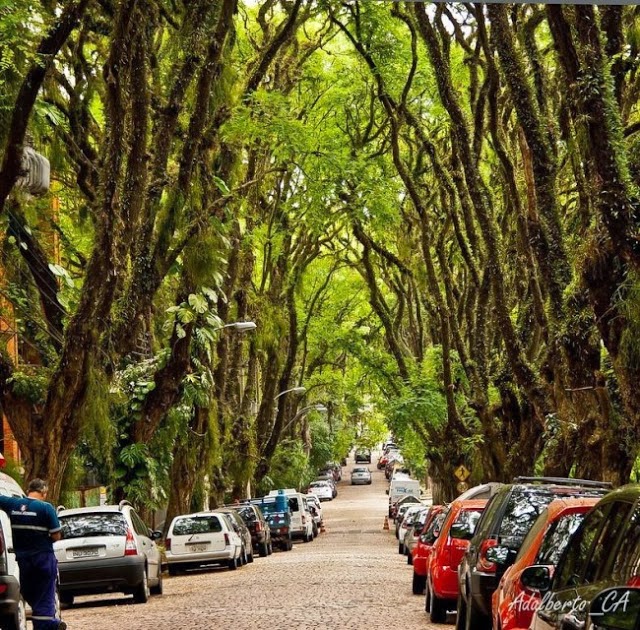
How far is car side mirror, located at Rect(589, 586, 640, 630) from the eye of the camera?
12.8 feet

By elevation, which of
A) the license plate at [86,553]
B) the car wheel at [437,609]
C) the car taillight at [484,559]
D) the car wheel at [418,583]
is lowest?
the car wheel at [418,583]

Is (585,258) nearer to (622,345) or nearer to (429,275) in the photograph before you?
(622,345)

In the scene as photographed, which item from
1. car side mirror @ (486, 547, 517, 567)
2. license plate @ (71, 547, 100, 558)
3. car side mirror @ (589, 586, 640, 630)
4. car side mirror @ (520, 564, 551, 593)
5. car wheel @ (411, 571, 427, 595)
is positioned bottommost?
car wheel @ (411, 571, 427, 595)

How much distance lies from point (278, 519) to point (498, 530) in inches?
1284

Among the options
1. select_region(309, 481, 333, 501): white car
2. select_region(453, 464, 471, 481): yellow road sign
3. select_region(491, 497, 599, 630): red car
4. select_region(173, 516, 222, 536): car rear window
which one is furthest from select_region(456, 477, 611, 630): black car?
select_region(309, 481, 333, 501): white car

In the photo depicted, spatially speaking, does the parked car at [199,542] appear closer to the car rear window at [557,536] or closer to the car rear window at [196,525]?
the car rear window at [196,525]

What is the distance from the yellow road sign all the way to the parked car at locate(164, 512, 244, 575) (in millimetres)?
8513

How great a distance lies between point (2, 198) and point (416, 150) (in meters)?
18.7

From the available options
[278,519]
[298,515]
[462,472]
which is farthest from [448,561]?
[298,515]

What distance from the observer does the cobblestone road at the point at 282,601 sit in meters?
15.8

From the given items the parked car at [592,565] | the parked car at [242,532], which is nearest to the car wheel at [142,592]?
the parked car at [242,532]

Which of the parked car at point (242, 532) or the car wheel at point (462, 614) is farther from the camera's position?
the parked car at point (242, 532)

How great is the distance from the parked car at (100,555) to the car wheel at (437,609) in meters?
5.84

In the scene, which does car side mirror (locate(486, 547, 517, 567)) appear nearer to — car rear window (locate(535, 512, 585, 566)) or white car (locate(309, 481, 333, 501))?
car rear window (locate(535, 512, 585, 566))
